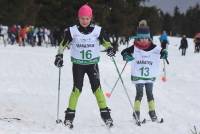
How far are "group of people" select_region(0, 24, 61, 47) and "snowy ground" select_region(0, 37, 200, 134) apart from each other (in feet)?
52.4

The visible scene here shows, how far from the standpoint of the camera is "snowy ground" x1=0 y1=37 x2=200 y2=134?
31.8ft

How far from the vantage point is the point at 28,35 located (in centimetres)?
4362

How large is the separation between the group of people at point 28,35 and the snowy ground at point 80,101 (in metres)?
16.0

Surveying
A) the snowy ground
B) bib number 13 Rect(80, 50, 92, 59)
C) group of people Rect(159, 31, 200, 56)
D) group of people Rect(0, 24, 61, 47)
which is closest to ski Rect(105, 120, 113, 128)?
the snowy ground

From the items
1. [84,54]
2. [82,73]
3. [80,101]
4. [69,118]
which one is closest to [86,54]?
[84,54]

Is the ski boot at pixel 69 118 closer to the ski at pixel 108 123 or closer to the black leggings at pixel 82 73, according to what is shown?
the black leggings at pixel 82 73

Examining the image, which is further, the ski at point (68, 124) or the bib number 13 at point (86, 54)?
the bib number 13 at point (86, 54)

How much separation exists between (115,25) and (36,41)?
1055 cm

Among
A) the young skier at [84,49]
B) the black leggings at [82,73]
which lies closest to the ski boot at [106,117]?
the young skier at [84,49]

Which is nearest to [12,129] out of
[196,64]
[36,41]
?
[196,64]

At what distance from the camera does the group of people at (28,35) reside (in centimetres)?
4140

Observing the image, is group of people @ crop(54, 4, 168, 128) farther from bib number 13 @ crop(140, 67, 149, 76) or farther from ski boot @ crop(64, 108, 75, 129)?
bib number 13 @ crop(140, 67, 149, 76)

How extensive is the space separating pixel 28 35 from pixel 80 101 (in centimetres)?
2989

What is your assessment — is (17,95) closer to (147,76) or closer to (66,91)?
(66,91)
